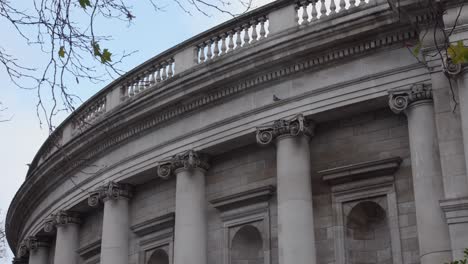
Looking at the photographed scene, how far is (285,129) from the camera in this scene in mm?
24719

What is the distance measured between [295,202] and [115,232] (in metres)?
8.59

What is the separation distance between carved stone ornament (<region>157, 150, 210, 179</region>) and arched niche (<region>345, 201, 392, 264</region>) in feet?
18.6

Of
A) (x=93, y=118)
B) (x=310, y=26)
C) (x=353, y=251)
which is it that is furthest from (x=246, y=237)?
(x=93, y=118)

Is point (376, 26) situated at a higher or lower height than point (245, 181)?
higher

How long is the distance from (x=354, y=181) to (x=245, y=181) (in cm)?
411

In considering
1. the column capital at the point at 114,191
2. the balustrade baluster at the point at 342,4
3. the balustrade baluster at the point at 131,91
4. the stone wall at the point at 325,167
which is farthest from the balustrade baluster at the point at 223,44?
the column capital at the point at 114,191

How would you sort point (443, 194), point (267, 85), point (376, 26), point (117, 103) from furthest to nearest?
1. point (117, 103)
2. point (267, 85)
3. point (376, 26)
4. point (443, 194)

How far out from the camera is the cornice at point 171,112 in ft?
78.5

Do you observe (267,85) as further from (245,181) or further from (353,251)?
(353,251)

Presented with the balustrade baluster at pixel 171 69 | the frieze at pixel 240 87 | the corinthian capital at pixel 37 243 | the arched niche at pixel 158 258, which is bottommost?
the arched niche at pixel 158 258

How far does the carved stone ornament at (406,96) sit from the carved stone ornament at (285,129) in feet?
9.05

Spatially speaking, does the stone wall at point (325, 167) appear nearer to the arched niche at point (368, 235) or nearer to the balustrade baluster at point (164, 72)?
the arched niche at point (368, 235)

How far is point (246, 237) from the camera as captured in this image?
26781 millimetres

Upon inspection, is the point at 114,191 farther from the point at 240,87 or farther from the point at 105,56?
the point at 105,56
